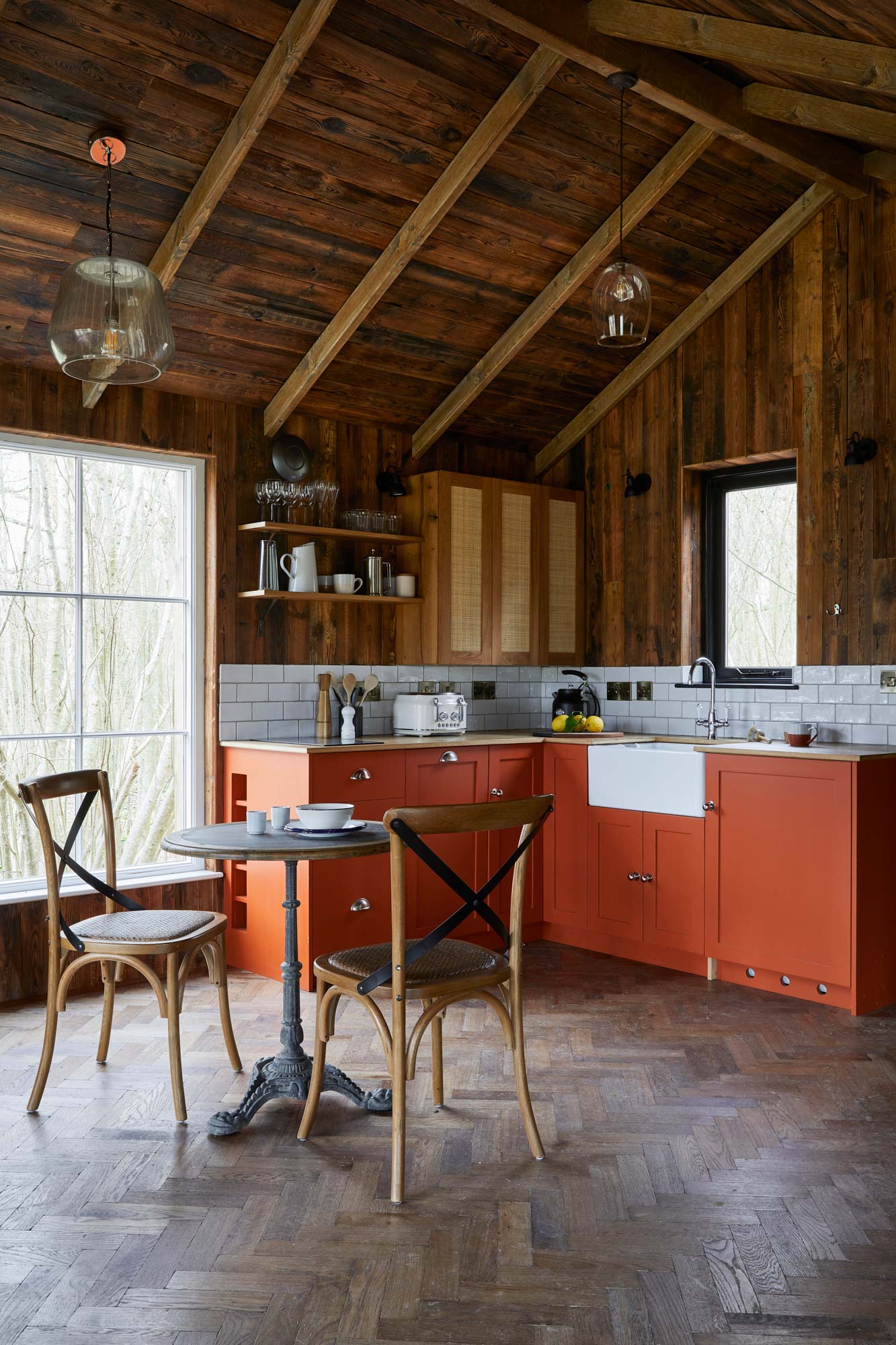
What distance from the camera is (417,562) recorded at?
5.57 metres

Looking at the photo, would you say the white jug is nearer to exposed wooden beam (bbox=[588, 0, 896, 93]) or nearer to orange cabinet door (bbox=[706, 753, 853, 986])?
orange cabinet door (bbox=[706, 753, 853, 986])

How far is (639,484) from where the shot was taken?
5793 millimetres

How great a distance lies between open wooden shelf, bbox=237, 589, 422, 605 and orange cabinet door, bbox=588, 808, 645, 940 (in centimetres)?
135

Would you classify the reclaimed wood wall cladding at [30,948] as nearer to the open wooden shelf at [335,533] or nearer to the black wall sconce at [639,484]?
the open wooden shelf at [335,533]

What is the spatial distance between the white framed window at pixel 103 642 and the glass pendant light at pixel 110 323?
1.64 meters

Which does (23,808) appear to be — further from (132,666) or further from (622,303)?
(622,303)

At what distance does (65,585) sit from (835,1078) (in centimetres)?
341

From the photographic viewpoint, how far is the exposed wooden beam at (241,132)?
355 cm

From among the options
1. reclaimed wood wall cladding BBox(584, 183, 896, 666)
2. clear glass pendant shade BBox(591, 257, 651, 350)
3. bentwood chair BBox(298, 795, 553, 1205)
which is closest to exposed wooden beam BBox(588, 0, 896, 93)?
clear glass pendant shade BBox(591, 257, 651, 350)

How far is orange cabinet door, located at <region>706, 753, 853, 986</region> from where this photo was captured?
4.29 metres

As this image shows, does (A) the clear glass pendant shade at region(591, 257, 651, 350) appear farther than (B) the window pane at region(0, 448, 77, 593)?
No

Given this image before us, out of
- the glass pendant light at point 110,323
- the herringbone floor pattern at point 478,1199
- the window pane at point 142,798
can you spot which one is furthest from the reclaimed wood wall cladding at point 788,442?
the glass pendant light at point 110,323

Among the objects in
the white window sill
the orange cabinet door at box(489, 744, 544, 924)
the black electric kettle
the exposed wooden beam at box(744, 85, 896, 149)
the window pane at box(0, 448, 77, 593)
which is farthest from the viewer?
the black electric kettle

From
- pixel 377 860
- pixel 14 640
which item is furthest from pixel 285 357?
pixel 377 860
